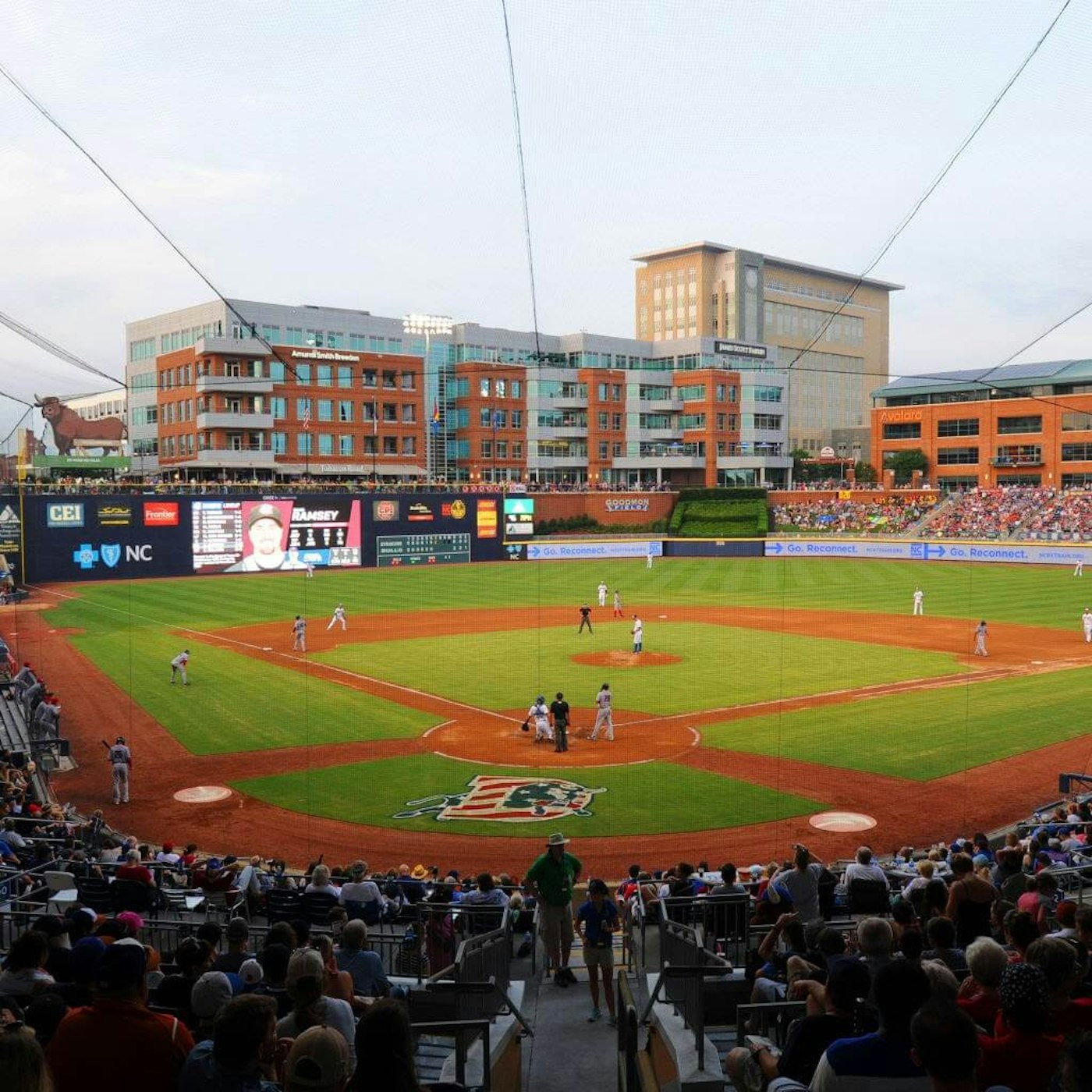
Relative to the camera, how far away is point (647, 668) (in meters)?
33.0

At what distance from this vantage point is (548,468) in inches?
3184

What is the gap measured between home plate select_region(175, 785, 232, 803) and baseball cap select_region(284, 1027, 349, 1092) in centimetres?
1712

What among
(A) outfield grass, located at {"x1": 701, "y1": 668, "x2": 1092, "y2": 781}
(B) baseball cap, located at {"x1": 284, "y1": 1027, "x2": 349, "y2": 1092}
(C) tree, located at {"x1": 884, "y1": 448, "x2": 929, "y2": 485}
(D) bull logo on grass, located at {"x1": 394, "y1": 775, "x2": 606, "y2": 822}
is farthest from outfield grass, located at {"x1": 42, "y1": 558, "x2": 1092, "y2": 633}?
(B) baseball cap, located at {"x1": 284, "y1": 1027, "x2": 349, "y2": 1092}

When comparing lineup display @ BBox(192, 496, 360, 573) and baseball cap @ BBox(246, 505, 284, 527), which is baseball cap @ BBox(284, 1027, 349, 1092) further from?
baseball cap @ BBox(246, 505, 284, 527)

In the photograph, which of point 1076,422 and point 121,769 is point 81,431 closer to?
point 121,769

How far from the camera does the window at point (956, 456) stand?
274ft

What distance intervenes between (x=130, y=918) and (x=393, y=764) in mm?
14766

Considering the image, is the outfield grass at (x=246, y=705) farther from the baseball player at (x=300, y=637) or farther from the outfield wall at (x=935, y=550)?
the outfield wall at (x=935, y=550)

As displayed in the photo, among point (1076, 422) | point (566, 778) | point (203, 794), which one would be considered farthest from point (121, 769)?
point (1076, 422)

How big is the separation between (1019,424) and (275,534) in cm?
5609

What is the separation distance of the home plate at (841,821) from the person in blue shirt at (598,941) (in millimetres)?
9058

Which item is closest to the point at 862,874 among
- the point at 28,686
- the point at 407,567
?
the point at 28,686

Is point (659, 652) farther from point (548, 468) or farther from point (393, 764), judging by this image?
point (548, 468)

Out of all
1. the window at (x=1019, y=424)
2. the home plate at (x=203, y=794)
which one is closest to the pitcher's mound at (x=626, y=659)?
the home plate at (x=203, y=794)
